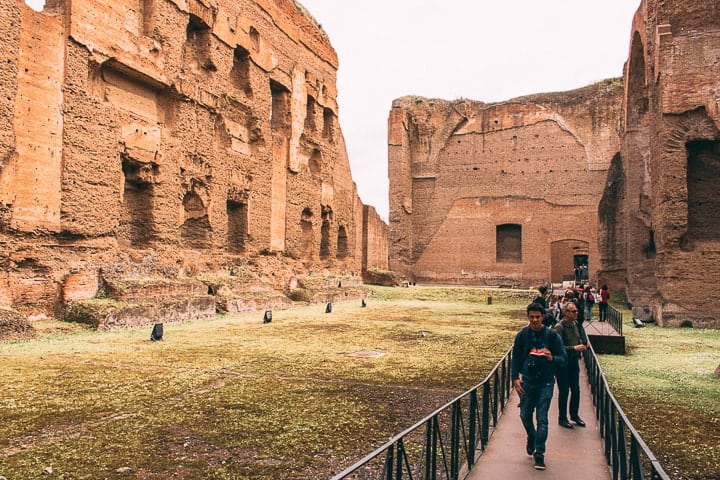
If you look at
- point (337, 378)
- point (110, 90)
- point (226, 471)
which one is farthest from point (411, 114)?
point (226, 471)

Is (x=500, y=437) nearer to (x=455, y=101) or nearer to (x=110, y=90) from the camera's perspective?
(x=110, y=90)

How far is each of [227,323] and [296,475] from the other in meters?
9.96

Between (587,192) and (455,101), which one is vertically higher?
(455,101)

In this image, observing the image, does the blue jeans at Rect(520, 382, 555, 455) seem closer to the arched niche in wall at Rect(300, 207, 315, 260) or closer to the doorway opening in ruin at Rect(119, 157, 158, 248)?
the doorway opening in ruin at Rect(119, 157, 158, 248)

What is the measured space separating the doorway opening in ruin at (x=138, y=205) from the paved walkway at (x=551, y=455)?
12.1m

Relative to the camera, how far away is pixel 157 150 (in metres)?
15.2

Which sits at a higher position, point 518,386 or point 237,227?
point 237,227

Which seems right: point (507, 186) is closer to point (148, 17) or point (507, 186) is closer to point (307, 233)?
point (307, 233)

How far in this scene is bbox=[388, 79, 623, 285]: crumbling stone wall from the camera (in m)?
34.6

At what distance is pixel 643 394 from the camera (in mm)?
6340

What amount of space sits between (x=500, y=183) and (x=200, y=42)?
23.4m

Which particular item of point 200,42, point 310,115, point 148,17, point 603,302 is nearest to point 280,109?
point 310,115

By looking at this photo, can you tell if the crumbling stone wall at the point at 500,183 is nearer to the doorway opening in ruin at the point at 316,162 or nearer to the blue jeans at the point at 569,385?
the doorway opening in ruin at the point at 316,162

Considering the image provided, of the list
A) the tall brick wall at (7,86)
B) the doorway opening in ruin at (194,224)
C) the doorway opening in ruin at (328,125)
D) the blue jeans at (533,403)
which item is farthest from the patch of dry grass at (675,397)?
the doorway opening in ruin at (328,125)
